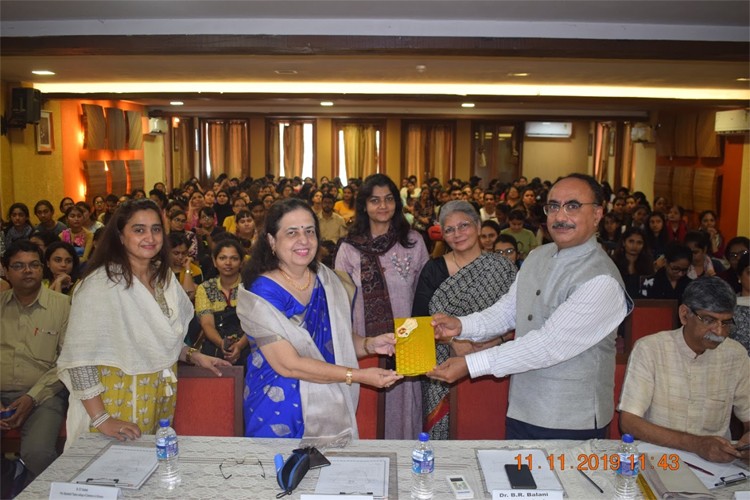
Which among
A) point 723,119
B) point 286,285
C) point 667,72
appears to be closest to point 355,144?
point 723,119

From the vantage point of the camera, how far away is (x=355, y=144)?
51.6 ft

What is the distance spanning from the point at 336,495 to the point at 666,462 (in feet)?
Result: 3.41

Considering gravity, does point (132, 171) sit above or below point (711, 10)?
below

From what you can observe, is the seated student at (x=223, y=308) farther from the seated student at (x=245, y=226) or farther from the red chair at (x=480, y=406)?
the seated student at (x=245, y=226)

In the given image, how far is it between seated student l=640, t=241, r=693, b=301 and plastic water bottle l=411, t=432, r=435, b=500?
3.35 m

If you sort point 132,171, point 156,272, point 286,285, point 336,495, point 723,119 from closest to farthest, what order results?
point 336,495 < point 286,285 < point 156,272 < point 723,119 < point 132,171

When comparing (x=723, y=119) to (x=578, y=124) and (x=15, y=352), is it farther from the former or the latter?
(x=15, y=352)

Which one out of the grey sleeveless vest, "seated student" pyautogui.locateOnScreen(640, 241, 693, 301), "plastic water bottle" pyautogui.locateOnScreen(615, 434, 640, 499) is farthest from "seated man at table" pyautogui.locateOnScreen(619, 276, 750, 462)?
"seated student" pyautogui.locateOnScreen(640, 241, 693, 301)

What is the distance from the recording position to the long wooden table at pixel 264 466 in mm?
1883

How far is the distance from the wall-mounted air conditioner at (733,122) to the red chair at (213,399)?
9.10 m

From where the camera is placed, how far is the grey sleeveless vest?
2.23 metres

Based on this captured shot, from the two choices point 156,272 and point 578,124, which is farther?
point 578,124

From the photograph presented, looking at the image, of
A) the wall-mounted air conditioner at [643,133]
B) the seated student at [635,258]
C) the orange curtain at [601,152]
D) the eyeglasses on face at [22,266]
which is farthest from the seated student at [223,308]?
the orange curtain at [601,152]

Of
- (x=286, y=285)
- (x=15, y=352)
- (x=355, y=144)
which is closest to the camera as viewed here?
(x=286, y=285)
